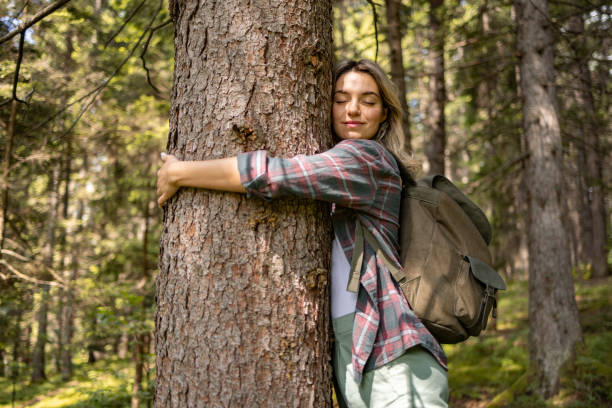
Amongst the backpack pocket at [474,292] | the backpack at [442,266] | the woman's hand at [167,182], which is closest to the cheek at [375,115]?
the backpack at [442,266]

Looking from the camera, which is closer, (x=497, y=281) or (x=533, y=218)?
(x=497, y=281)

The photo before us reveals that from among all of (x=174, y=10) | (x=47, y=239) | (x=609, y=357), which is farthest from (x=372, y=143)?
(x=47, y=239)

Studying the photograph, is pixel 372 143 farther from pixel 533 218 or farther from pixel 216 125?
pixel 533 218

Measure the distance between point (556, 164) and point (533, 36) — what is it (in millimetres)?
2125

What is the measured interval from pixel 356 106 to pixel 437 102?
5656 mm

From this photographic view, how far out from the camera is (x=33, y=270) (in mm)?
6234

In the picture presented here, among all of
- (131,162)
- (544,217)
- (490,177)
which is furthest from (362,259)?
(131,162)

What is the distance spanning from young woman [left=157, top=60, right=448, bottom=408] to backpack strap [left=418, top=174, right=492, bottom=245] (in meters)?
0.29

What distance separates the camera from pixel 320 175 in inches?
67.4

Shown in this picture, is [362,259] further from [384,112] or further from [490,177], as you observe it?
[490,177]

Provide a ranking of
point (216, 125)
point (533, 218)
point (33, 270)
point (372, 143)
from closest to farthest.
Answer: point (216, 125), point (372, 143), point (33, 270), point (533, 218)

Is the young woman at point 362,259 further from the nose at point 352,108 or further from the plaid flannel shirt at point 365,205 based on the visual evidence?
the nose at point 352,108

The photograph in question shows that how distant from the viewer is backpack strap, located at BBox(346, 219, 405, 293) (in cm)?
182

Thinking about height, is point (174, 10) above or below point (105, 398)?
above
